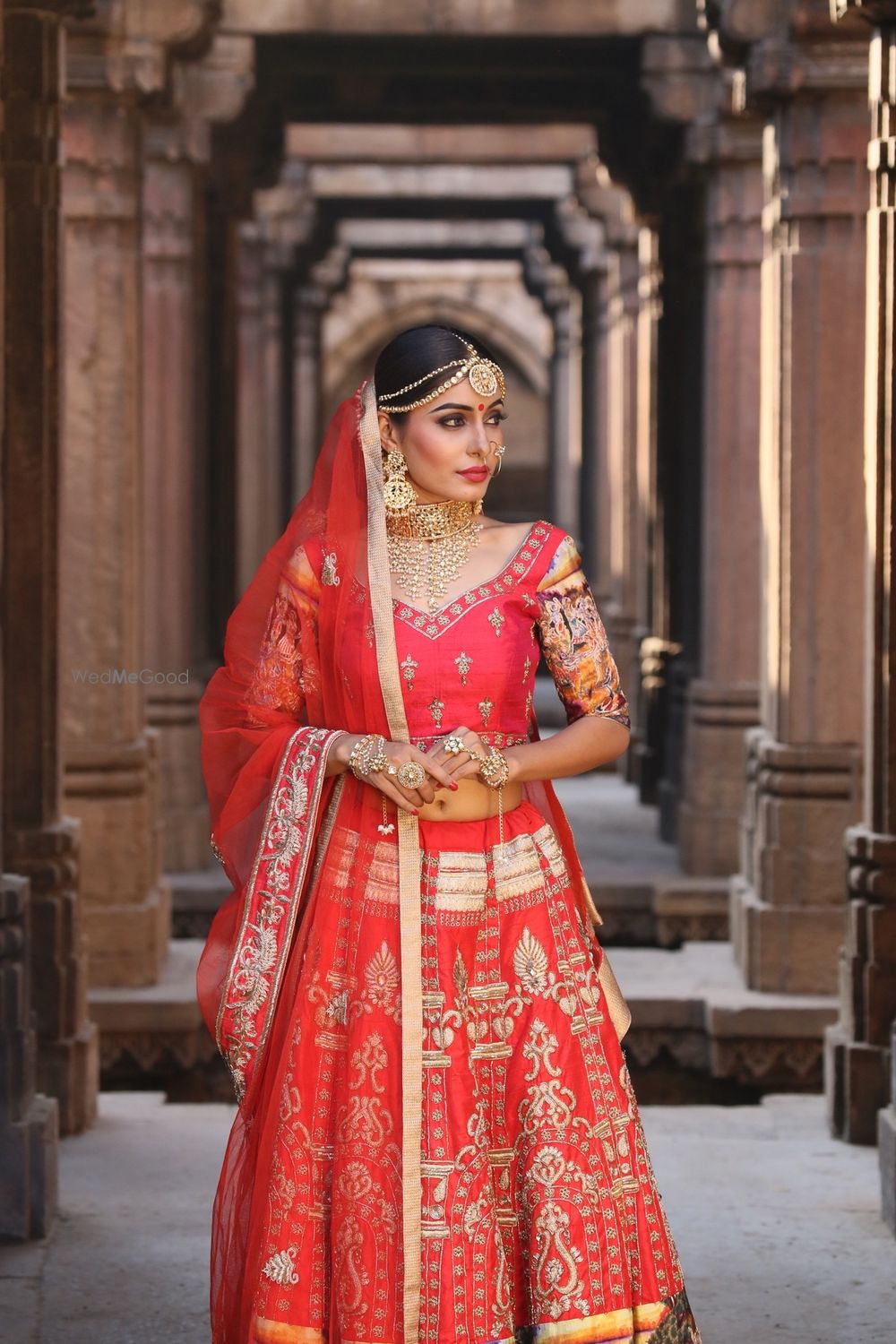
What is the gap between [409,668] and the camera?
3.32 meters

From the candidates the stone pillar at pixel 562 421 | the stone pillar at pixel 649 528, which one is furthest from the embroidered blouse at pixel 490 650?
the stone pillar at pixel 562 421

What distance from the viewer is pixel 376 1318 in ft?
10.4

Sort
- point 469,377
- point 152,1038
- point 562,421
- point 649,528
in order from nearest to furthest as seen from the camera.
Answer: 1. point 469,377
2. point 152,1038
3. point 649,528
4. point 562,421

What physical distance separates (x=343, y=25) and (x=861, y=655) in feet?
12.8

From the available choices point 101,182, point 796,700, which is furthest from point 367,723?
point 101,182

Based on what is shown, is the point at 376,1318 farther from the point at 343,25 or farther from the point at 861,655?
the point at 343,25

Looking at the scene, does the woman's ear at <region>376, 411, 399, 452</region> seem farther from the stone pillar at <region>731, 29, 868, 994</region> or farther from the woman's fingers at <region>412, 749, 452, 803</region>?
the stone pillar at <region>731, 29, 868, 994</region>

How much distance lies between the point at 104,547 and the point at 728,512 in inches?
120

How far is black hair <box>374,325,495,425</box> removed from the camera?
3.30m

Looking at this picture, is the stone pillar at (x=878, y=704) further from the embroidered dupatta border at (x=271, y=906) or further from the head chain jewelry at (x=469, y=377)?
the embroidered dupatta border at (x=271, y=906)

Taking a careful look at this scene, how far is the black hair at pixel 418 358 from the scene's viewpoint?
3.30 m

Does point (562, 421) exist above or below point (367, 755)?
above

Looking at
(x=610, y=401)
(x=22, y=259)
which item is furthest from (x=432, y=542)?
(x=610, y=401)

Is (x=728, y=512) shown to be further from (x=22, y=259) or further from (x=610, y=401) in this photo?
(x=610, y=401)
